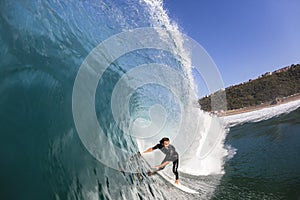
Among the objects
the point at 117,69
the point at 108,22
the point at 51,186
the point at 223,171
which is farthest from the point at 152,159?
the point at 51,186

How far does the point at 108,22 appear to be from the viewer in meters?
8.02

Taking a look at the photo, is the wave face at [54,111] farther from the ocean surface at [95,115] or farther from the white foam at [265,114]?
the white foam at [265,114]

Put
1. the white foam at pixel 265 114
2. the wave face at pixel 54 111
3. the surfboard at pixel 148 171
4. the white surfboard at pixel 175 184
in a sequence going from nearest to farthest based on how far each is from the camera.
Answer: the wave face at pixel 54 111 → the surfboard at pixel 148 171 → the white surfboard at pixel 175 184 → the white foam at pixel 265 114

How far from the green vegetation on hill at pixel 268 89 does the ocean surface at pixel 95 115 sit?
2055 inches

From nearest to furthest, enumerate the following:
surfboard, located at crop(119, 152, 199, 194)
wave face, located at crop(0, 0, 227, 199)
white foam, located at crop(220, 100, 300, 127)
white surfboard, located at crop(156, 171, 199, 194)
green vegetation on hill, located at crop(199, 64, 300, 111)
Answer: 1. wave face, located at crop(0, 0, 227, 199)
2. surfboard, located at crop(119, 152, 199, 194)
3. white surfboard, located at crop(156, 171, 199, 194)
4. white foam, located at crop(220, 100, 300, 127)
5. green vegetation on hill, located at crop(199, 64, 300, 111)

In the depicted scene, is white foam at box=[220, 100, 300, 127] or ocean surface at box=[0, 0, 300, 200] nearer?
ocean surface at box=[0, 0, 300, 200]

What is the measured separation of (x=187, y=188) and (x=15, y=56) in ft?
18.6

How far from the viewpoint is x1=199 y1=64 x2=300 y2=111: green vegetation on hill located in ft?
188

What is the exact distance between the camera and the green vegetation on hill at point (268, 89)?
5723 cm

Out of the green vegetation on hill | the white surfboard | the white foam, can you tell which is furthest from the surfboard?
the green vegetation on hill

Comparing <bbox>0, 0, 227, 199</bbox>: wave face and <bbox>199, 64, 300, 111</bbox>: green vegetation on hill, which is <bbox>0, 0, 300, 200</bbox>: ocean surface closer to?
<bbox>0, 0, 227, 199</bbox>: wave face

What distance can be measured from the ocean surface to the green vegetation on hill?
2055 inches

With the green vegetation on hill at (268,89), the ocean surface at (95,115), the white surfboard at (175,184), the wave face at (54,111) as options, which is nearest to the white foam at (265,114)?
the ocean surface at (95,115)

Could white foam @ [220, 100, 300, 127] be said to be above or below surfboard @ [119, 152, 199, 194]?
above
